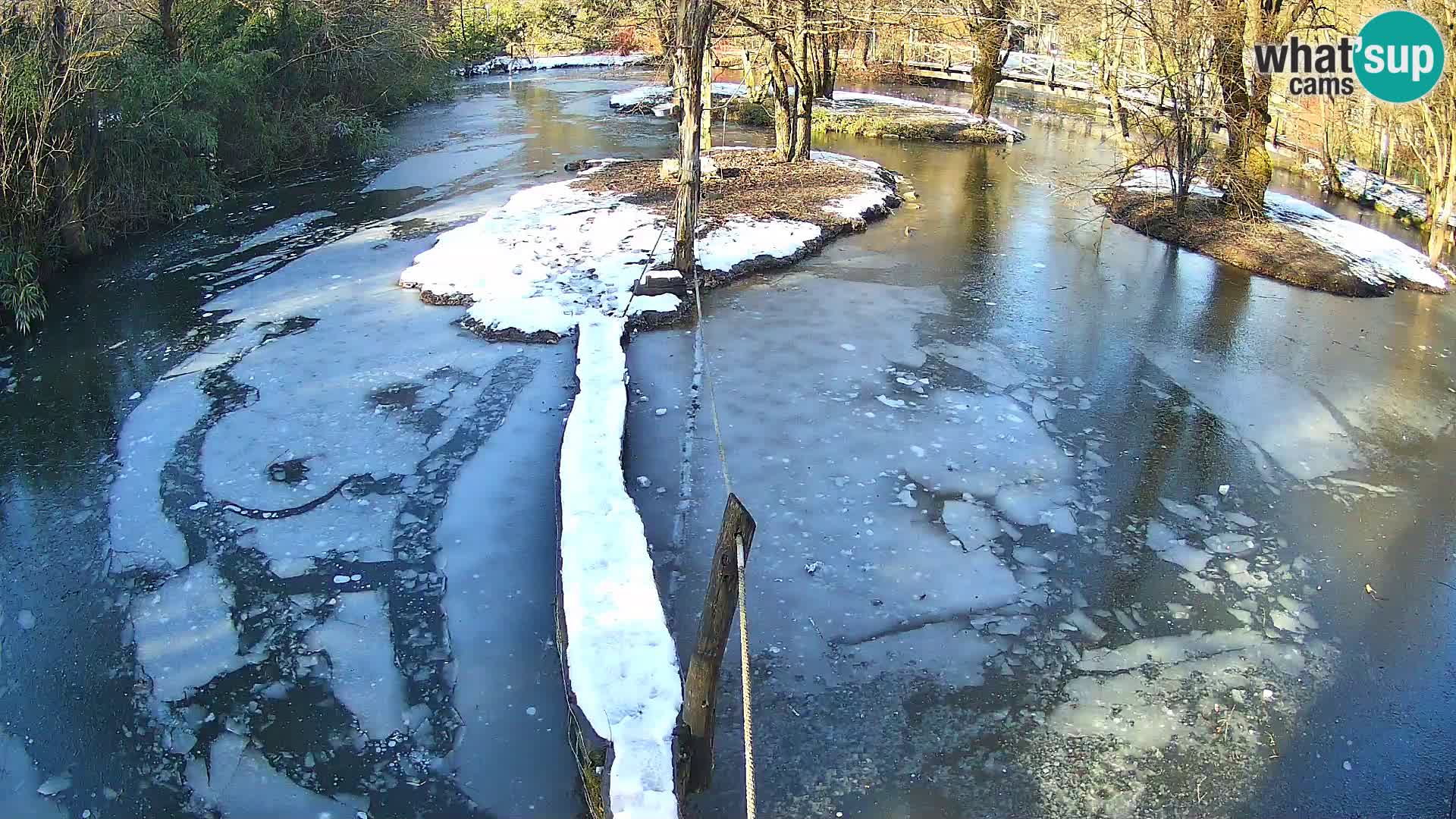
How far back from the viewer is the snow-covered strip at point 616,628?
442 cm

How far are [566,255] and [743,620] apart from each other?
33.1 ft

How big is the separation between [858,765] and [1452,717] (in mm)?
3378

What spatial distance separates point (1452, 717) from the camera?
222 inches

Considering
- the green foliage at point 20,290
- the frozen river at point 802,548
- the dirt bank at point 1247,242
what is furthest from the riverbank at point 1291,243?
the green foliage at point 20,290

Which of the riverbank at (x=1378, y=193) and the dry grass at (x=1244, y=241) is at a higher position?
the riverbank at (x=1378, y=193)

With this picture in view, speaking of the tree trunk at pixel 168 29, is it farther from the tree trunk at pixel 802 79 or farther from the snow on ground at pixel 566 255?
the tree trunk at pixel 802 79

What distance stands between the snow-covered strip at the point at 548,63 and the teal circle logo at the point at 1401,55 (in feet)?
96.7

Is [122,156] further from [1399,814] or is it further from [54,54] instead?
[1399,814]

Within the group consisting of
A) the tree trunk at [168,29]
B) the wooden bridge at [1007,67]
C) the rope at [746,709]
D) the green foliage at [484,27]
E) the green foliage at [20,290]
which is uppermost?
the green foliage at [484,27]

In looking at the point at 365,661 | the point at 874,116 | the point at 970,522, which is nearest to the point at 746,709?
the point at 365,661

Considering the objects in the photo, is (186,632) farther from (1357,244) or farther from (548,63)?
(548,63)

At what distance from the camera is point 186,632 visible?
6.26 metres

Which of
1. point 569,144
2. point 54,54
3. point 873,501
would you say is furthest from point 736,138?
point 873,501

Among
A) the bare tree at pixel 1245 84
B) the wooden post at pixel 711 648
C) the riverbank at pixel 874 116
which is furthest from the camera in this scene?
the riverbank at pixel 874 116
